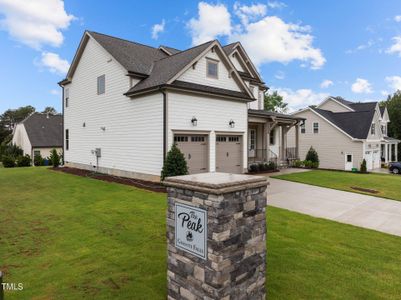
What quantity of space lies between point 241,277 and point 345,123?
95.0 feet

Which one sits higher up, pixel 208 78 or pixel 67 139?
pixel 208 78

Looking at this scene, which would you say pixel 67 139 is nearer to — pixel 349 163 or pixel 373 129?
pixel 349 163

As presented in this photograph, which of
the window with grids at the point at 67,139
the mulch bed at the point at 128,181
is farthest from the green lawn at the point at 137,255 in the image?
the window with grids at the point at 67,139

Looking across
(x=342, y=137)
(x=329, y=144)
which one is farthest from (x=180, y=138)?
(x=342, y=137)

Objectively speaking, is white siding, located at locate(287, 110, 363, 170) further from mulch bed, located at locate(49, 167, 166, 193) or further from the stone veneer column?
the stone veneer column

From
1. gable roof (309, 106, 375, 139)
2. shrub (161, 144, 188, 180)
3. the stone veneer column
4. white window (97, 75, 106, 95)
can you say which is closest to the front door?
gable roof (309, 106, 375, 139)

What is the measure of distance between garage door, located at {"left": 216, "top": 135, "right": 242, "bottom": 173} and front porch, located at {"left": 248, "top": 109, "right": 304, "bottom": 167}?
1.90 metres

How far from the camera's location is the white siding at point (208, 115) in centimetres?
1216

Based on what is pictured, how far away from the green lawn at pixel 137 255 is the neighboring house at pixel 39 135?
93.3 ft

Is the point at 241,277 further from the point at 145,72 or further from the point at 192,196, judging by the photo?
the point at 145,72

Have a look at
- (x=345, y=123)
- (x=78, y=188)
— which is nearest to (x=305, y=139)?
(x=345, y=123)

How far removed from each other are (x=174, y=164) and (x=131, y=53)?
8.23 meters

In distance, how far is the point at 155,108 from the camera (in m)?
12.3

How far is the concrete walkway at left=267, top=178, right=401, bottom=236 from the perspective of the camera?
7.70m
